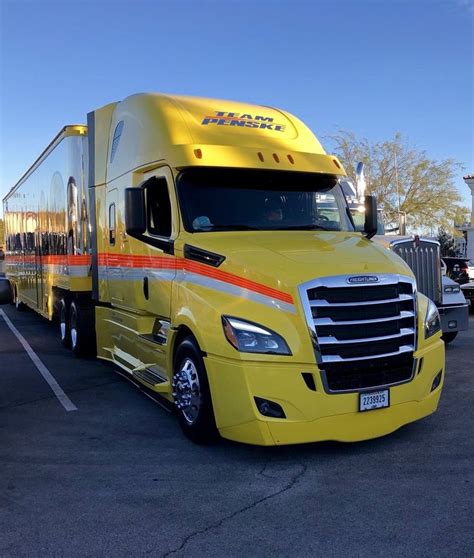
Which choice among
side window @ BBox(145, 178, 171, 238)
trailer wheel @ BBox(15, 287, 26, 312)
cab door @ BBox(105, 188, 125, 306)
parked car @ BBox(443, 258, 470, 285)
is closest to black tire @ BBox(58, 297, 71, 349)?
cab door @ BBox(105, 188, 125, 306)

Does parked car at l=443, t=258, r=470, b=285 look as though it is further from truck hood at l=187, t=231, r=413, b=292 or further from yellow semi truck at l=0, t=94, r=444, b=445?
truck hood at l=187, t=231, r=413, b=292

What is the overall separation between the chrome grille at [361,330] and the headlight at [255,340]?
0.91ft

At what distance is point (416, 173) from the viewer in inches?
1491

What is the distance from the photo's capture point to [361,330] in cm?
491

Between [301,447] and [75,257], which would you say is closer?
[301,447]

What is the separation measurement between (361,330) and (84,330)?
5834 millimetres

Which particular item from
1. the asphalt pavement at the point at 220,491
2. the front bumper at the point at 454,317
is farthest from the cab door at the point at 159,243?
the front bumper at the point at 454,317

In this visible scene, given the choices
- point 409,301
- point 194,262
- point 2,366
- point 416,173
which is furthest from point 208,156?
point 416,173

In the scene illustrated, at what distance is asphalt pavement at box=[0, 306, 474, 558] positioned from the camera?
A: 3631mm

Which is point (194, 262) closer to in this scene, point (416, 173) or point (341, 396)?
point (341, 396)

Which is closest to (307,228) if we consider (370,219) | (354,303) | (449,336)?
(370,219)

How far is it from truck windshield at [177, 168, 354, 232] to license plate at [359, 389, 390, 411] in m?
1.92

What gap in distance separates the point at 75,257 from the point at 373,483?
651 centimetres

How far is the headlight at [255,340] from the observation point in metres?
4.64
